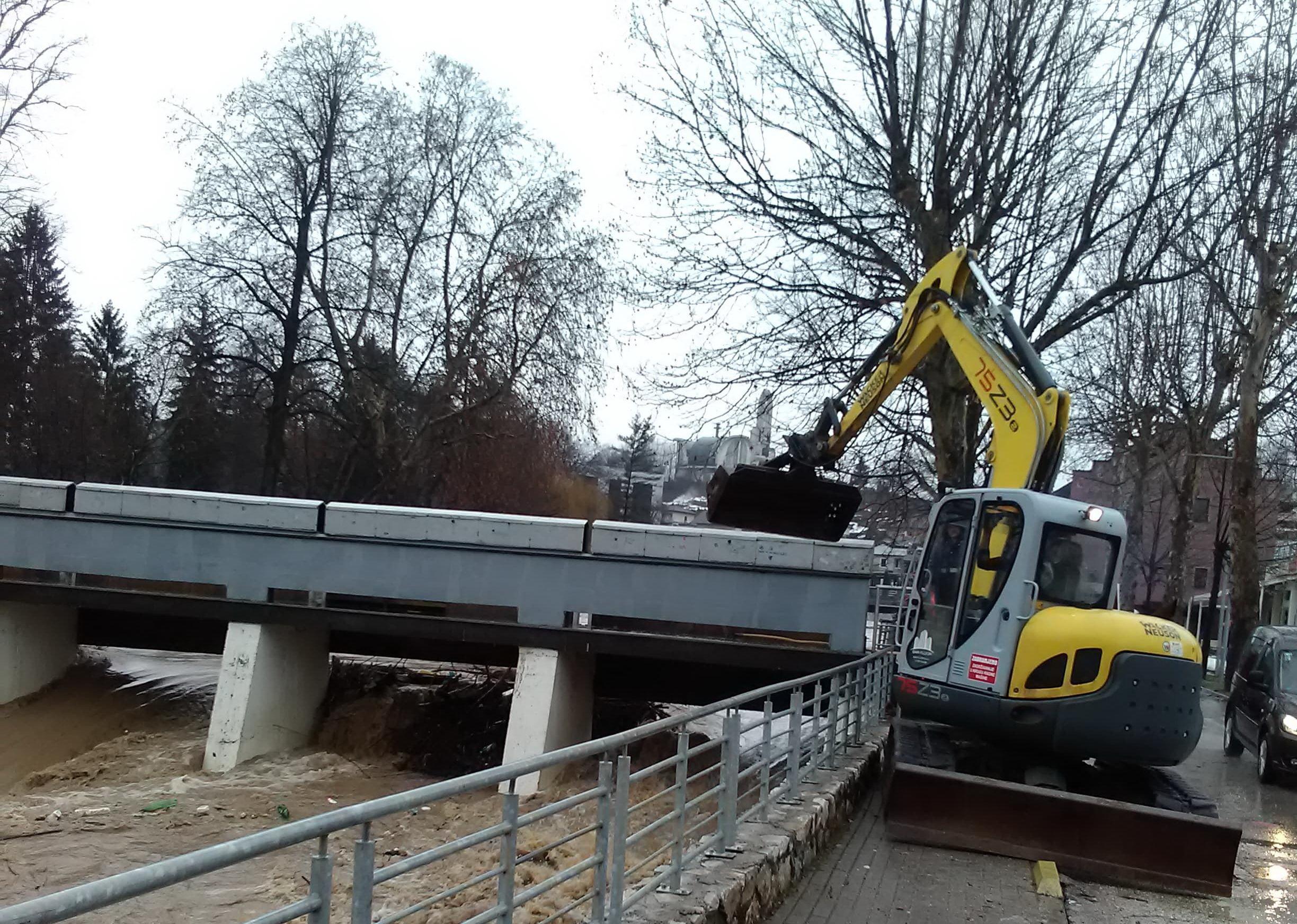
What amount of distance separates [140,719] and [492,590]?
667 cm

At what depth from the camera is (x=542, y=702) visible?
53.8ft

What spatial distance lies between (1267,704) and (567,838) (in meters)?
12.6

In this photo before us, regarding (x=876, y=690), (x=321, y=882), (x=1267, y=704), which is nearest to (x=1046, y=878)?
(x=876, y=690)

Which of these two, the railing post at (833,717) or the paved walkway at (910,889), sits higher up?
the railing post at (833,717)

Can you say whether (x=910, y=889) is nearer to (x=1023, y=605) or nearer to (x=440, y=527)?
(x=1023, y=605)

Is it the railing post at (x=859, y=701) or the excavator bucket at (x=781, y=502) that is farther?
the excavator bucket at (x=781, y=502)

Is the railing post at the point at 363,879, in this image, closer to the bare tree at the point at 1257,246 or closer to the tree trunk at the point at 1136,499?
the bare tree at the point at 1257,246

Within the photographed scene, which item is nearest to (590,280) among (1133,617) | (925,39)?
(925,39)

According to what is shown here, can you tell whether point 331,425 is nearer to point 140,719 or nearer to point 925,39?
point 140,719

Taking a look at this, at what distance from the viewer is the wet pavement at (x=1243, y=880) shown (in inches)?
297

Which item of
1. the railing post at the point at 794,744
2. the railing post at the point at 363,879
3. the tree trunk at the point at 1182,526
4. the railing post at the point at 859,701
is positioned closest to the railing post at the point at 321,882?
the railing post at the point at 363,879

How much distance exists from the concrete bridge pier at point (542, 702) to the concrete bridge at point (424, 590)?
0.10ft

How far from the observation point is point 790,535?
13.0 meters

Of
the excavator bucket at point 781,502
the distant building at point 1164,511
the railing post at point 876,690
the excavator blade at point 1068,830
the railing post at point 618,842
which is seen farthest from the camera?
the distant building at point 1164,511
